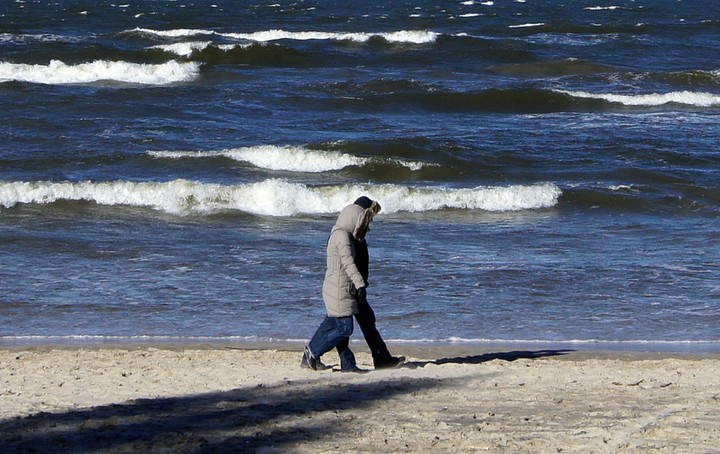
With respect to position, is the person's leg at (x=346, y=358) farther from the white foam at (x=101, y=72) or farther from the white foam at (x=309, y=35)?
the white foam at (x=309, y=35)

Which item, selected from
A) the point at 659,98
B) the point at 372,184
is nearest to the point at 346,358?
the point at 372,184

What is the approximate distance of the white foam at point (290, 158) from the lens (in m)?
19.5

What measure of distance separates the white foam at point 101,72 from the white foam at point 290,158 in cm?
1002

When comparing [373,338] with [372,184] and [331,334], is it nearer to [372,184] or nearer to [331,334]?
[331,334]

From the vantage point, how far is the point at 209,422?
6477 millimetres

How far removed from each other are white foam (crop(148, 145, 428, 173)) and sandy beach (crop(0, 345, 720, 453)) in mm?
10352

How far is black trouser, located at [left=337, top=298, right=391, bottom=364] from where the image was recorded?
832 cm

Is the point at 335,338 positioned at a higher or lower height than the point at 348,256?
lower

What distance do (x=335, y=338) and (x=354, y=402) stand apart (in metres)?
1.29

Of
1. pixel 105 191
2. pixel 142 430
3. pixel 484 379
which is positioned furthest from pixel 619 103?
pixel 142 430

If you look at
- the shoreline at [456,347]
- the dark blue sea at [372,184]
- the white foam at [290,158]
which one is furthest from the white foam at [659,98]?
the shoreline at [456,347]

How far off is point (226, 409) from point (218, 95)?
2023cm

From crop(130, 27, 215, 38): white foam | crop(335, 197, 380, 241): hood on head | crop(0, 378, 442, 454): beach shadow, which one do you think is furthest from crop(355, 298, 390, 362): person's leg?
crop(130, 27, 215, 38): white foam

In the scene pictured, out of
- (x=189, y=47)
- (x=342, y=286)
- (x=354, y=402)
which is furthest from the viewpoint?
(x=189, y=47)
